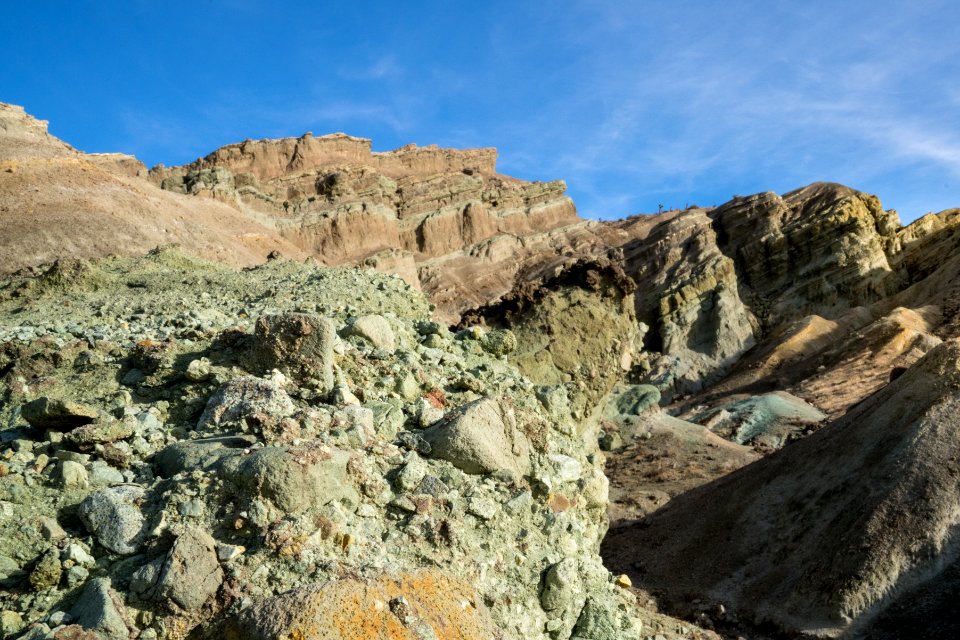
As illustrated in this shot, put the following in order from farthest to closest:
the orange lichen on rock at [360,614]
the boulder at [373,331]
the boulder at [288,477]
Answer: the boulder at [373,331]
the boulder at [288,477]
the orange lichen on rock at [360,614]

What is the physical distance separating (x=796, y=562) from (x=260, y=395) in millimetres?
10157

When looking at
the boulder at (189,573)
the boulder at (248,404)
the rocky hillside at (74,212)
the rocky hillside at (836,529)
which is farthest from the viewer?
the rocky hillside at (74,212)

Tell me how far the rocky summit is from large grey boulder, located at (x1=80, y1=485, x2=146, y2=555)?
18mm

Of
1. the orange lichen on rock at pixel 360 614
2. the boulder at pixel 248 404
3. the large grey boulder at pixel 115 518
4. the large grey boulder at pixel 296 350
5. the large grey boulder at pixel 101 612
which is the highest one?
the large grey boulder at pixel 296 350

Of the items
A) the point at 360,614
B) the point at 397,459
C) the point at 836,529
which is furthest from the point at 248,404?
the point at 836,529

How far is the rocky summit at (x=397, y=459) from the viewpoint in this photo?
4348 millimetres

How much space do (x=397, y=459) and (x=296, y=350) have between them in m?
1.55

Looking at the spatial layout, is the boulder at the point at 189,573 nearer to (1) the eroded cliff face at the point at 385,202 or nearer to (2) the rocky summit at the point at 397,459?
(2) the rocky summit at the point at 397,459

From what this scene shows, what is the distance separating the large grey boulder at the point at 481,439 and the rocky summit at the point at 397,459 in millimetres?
24

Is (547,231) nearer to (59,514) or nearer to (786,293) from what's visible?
(786,293)

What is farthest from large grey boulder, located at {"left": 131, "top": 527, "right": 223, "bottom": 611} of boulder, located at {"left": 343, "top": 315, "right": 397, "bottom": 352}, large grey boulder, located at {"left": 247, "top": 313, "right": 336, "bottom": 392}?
boulder, located at {"left": 343, "top": 315, "right": 397, "bottom": 352}

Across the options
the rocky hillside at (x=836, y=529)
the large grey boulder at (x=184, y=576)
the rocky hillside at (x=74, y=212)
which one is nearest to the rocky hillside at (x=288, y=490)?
the large grey boulder at (x=184, y=576)

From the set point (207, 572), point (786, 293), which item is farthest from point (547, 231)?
point (207, 572)

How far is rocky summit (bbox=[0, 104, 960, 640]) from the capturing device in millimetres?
4348
